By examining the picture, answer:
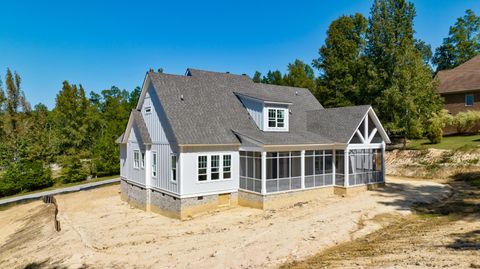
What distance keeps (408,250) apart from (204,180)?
11.6 m

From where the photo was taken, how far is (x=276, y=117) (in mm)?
23625

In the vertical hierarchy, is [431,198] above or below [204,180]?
below

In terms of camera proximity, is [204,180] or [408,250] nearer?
[408,250]

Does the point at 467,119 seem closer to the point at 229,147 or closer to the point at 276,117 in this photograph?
the point at 276,117

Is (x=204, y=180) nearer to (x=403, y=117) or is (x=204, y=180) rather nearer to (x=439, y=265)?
(x=439, y=265)

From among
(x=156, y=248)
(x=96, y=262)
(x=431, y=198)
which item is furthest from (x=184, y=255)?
(x=431, y=198)

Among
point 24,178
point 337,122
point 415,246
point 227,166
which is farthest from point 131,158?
point 24,178

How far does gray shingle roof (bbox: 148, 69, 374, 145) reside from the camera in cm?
2047

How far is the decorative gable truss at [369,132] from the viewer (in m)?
24.0

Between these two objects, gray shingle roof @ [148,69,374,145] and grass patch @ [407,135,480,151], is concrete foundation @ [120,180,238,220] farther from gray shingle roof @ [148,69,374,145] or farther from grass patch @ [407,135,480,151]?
grass patch @ [407,135,480,151]

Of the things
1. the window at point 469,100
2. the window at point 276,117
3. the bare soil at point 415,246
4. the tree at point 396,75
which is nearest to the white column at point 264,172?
the window at point 276,117

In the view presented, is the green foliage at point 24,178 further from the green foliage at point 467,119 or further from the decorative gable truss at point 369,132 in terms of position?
the green foliage at point 467,119

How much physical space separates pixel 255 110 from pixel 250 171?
490cm

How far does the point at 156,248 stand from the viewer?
14.5 metres
